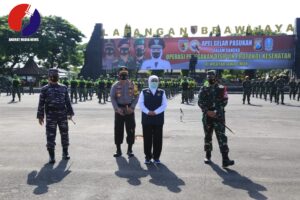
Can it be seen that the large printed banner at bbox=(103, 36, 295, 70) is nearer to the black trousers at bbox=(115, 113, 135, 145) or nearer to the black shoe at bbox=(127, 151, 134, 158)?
the black trousers at bbox=(115, 113, 135, 145)

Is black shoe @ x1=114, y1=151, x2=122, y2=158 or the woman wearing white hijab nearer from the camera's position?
the woman wearing white hijab

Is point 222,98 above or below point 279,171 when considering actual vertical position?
above

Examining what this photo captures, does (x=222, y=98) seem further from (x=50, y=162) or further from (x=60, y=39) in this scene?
(x=60, y=39)

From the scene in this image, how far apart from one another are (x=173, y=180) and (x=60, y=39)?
2410 inches

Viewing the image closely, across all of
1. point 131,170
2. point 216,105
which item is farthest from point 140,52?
point 131,170

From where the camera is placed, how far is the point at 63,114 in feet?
24.9

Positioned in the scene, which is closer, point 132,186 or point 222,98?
point 132,186

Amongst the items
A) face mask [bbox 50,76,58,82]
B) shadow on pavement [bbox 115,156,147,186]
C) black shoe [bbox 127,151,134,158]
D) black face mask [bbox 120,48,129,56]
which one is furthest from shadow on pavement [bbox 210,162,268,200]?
black face mask [bbox 120,48,129,56]

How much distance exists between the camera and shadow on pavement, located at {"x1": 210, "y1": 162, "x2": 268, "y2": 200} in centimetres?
542

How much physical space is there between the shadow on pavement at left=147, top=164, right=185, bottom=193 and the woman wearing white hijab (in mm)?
286

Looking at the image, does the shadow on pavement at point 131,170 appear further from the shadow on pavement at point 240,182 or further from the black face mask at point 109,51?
the black face mask at point 109,51

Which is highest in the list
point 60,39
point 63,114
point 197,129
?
point 60,39

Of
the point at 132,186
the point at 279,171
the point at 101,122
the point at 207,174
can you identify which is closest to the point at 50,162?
the point at 132,186

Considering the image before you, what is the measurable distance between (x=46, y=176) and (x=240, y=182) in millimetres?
2955
